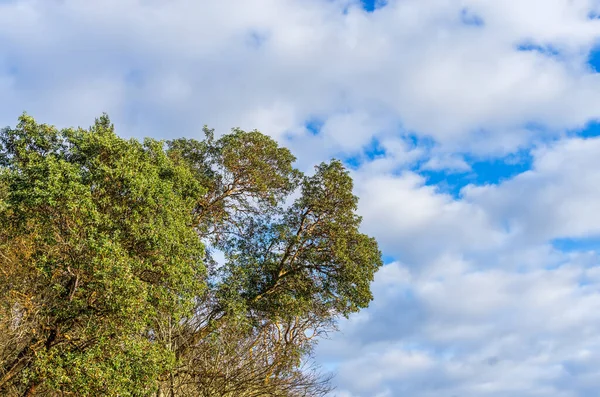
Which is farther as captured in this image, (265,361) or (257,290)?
(257,290)

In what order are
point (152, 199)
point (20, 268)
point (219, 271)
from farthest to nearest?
point (219, 271) < point (20, 268) < point (152, 199)

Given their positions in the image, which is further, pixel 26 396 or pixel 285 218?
pixel 285 218

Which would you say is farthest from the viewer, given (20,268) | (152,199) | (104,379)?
(20,268)

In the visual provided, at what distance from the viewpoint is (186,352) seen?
1877 cm

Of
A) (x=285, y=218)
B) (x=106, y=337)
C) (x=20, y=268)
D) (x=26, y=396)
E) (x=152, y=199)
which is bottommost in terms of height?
(x=26, y=396)

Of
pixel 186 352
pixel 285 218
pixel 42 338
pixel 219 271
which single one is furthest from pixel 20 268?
pixel 285 218

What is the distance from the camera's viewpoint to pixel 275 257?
24.2 m

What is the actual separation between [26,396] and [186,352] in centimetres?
485

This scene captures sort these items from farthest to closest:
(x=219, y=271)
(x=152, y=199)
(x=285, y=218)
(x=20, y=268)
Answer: (x=285, y=218) → (x=219, y=271) → (x=20, y=268) → (x=152, y=199)

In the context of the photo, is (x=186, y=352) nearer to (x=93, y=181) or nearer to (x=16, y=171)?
(x=93, y=181)

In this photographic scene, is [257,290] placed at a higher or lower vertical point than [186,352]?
higher

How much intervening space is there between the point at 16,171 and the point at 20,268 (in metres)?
3.04

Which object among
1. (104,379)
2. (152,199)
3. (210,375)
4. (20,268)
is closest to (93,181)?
(152,199)

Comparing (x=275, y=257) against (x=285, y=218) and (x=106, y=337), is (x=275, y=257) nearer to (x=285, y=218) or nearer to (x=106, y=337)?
(x=285, y=218)
